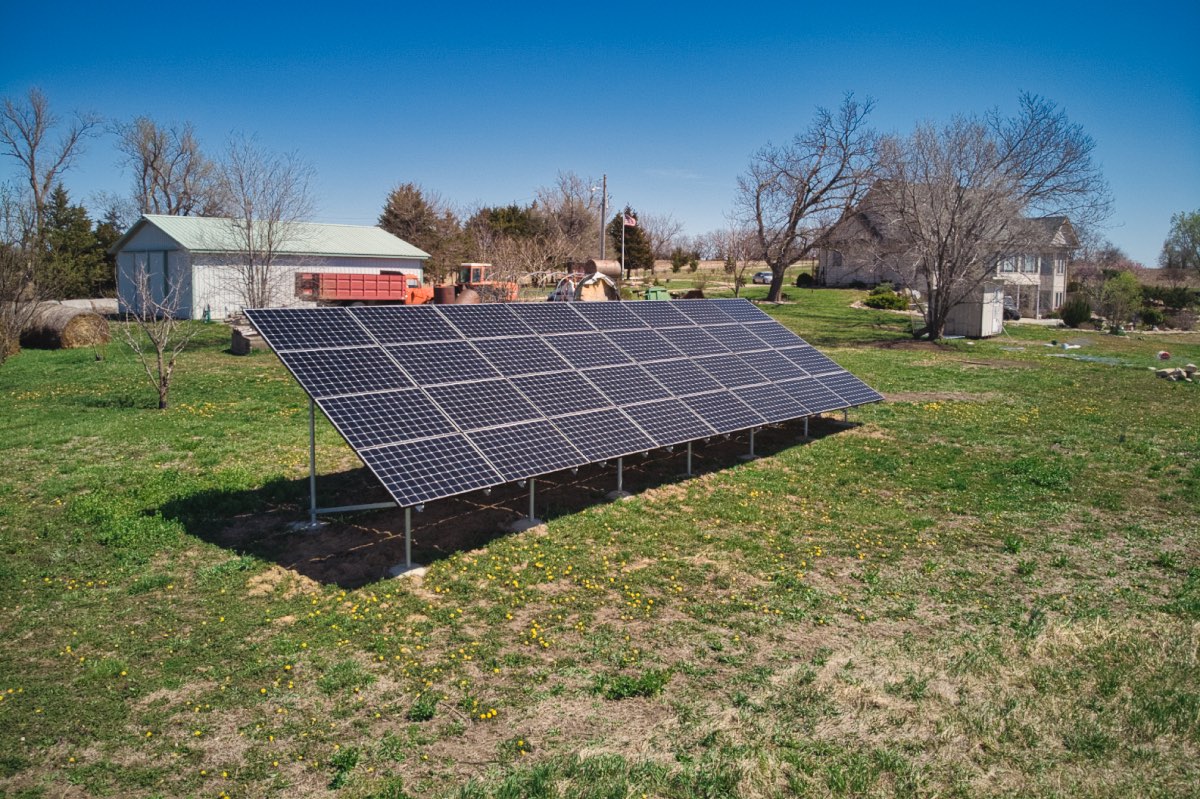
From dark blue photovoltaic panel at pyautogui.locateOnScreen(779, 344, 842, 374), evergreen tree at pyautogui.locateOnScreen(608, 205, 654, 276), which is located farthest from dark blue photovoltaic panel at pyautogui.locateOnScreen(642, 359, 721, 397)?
evergreen tree at pyautogui.locateOnScreen(608, 205, 654, 276)

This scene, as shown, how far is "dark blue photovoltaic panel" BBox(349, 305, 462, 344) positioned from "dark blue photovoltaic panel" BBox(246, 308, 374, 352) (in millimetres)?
234

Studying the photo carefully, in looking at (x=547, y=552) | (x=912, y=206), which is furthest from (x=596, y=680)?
(x=912, y=206)

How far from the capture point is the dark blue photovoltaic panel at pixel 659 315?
17.2 meters

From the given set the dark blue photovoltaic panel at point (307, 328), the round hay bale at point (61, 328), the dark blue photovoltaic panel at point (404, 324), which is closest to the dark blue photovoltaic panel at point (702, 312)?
the dark blue photovoltaic panel at point (404, 324)

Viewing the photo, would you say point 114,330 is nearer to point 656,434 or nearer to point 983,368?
point 656,434

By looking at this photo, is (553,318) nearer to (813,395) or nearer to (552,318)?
(552,318)

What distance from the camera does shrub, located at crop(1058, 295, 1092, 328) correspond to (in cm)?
4669

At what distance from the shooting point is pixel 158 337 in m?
19.5

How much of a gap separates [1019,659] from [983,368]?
2296cm

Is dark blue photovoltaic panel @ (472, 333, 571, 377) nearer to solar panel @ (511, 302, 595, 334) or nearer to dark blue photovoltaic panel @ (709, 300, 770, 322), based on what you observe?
solar panel @ (511, 302, 595, 334)

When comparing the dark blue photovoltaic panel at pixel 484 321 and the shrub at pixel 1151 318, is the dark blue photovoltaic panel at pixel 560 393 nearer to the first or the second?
the dark blue photovoltaic panel at pixel 484 321

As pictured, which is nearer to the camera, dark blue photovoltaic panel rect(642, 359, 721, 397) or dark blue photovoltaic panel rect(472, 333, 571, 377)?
dark blue photovoltaic panel rect(472, 333, 571, 377)

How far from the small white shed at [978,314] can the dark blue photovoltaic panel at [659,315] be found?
86.2ft

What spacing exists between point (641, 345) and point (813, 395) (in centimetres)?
390
